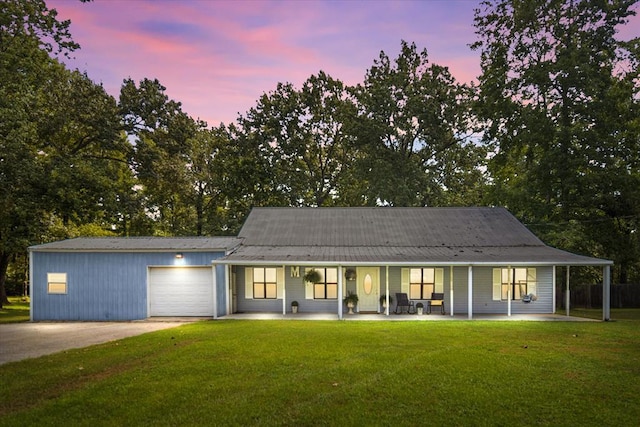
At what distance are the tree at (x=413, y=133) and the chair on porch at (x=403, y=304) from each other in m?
12.4

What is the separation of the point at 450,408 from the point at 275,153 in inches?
1097

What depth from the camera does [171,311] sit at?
666 inches

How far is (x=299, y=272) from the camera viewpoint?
701 inches

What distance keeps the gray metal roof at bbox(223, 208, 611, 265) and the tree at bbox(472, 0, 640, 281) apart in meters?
4.15

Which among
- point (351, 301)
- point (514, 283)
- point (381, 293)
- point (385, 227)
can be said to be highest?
point (385, 227)

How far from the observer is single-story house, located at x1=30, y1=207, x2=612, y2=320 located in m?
16.3

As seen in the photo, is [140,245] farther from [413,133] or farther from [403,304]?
[413,133]

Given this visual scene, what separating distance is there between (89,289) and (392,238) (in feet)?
42.2

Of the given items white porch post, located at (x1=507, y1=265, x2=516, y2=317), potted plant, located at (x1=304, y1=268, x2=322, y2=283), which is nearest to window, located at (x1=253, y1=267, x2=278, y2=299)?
potted plant, located at (x1=304, y1=268, x2=322, y2=283)

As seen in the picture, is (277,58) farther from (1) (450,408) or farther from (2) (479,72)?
(1) (450,408)

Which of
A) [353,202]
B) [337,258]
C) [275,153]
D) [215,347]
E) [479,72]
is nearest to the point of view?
[215,347]

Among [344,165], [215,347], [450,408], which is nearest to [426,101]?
[344,165]

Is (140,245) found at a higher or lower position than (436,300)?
higher

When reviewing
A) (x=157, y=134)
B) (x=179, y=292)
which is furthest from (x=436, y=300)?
(x=157, y=134)
